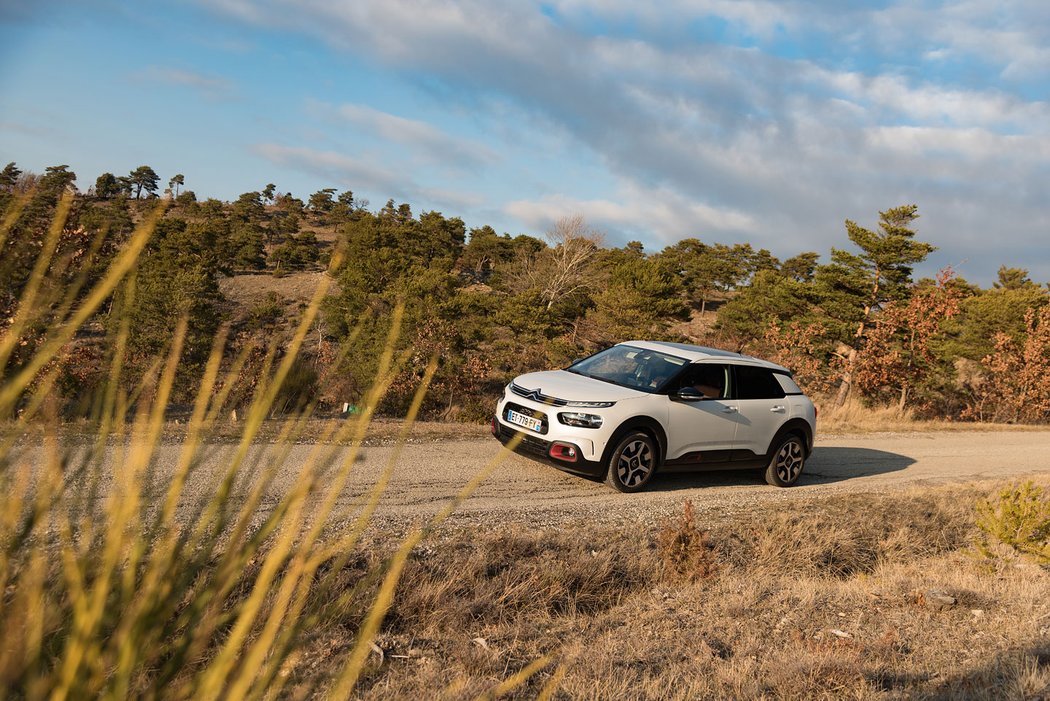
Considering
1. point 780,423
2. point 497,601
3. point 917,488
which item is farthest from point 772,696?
point 917,488

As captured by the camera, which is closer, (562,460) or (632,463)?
(562,460)

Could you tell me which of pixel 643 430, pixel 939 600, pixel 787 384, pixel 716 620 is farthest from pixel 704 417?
pixel 716 620

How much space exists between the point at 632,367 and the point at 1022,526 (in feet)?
15.2

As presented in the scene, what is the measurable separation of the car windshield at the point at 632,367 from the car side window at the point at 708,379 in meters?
0.15

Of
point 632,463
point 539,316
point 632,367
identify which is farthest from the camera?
point 539,316

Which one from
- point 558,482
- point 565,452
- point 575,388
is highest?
point 575,388

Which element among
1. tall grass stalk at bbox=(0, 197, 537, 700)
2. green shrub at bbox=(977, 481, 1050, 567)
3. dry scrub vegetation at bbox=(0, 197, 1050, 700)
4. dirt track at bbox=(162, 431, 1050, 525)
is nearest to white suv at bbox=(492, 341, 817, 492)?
dirt track at bbox=(162, 431, 1050, 525)

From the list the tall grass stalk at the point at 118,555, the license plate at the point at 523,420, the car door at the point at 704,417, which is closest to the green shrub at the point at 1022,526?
the car door at the point at 704,417

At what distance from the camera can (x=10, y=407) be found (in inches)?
48.0

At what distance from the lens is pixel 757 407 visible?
9.57 metres

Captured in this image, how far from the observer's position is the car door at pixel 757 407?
945cm

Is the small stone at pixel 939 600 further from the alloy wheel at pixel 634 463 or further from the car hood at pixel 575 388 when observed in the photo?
the car hood at pixel 575 388

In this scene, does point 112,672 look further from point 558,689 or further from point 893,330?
point 893,330

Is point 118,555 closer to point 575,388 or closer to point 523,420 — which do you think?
point 523,420
